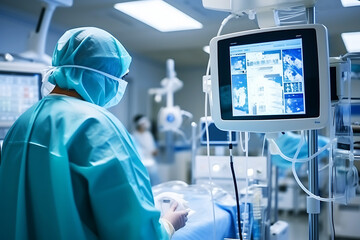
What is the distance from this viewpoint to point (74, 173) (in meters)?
1.15

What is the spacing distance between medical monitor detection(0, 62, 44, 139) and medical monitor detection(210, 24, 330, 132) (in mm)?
1567

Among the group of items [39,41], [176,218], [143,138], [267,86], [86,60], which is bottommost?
[143,138]

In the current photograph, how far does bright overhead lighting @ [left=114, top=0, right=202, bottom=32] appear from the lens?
3.19 meters

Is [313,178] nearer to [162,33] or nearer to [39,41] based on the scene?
[39,41]

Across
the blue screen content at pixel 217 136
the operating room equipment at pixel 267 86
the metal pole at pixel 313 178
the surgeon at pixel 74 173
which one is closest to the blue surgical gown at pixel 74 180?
the surgeon at pixel 74 173

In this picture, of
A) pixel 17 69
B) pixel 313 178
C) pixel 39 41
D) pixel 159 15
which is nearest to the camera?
pixel 313 178

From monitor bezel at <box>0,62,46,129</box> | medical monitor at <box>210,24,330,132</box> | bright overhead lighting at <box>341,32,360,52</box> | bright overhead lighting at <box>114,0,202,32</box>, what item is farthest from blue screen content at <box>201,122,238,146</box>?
bright overhead lighting at <box>341,32,360,52</box>

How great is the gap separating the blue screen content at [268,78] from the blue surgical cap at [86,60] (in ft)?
1.47

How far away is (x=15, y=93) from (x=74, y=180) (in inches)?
62.4

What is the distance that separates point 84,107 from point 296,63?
0.72 meters

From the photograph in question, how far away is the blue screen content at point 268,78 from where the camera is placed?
1.27 metres

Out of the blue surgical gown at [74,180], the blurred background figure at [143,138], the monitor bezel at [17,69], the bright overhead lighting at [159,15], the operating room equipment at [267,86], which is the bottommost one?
the blurred background figure at [143,138]

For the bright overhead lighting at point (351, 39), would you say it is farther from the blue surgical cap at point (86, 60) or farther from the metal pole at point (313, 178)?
the blue surgical cap at point (86, 60)

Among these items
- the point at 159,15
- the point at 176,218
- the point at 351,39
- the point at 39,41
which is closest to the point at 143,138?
the point at 159,15
